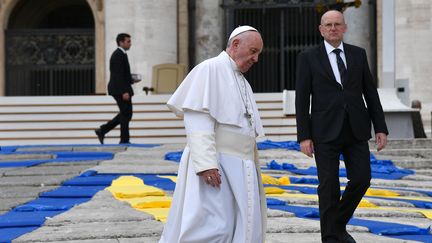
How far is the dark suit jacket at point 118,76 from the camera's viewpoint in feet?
50.7

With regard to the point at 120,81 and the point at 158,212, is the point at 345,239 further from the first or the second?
the point at 120,81

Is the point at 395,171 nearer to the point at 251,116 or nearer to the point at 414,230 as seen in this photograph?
the point at 414,230

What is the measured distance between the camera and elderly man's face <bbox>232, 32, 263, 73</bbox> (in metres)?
5.61

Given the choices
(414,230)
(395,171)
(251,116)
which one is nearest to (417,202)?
(414,230)

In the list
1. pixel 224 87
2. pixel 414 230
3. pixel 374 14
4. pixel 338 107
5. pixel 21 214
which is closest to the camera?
pixel 224 87

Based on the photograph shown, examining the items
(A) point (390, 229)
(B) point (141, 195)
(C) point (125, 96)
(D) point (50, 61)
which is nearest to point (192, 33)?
(D) point (50, 61)

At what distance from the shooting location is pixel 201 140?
5.56 metres

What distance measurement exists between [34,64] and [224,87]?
2045 centimetres

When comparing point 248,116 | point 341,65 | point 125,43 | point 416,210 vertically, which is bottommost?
point 416,210

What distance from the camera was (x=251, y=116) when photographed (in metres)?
5.80

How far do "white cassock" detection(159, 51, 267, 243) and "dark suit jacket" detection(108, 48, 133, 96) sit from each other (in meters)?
9.65

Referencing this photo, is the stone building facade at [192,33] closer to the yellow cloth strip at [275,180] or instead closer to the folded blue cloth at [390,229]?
the yellow cloth strip at [275,180]

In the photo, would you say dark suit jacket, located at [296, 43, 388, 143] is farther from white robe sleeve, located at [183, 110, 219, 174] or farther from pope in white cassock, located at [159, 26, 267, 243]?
white robe sleeve, located at [183, 110, 219, 174]

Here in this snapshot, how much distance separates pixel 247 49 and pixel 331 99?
1.44 meters
